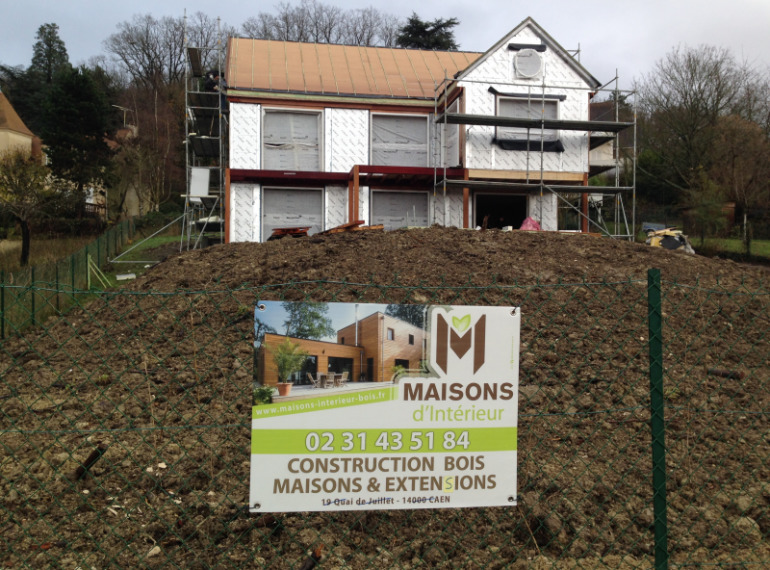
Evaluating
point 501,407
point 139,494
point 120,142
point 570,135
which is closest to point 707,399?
point 501,407

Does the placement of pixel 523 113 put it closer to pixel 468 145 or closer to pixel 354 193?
pixel 468 145

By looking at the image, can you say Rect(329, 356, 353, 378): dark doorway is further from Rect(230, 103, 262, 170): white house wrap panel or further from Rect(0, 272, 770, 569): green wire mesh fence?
Rect(230, 103, 262, 170): white house wrap panel

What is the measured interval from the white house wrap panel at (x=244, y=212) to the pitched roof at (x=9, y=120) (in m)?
34.9

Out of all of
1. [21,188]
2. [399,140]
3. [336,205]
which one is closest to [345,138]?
[399,140]

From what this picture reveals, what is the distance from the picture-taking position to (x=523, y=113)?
19.7 m

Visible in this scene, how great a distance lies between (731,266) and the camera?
13539mm

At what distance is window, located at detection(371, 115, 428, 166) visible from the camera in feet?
66.9

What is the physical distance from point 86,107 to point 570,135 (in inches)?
950

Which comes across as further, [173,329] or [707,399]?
[173,329]

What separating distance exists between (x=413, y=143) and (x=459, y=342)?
58.6 ft

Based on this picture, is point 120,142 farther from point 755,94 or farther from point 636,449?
point 636,449

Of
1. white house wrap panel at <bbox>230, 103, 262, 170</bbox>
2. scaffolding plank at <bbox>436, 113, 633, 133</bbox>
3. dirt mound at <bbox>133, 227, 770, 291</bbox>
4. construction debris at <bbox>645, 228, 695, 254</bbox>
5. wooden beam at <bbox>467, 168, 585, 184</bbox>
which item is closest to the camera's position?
dirt mound at <bbox>133, 227, 770, 291</bbox>

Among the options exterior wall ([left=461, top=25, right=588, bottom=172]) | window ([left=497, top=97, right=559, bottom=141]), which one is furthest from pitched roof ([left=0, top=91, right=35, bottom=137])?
window ([left=497, top=97, right=559, bottom=141])

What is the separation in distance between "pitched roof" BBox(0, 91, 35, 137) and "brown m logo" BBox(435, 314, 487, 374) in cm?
5067
